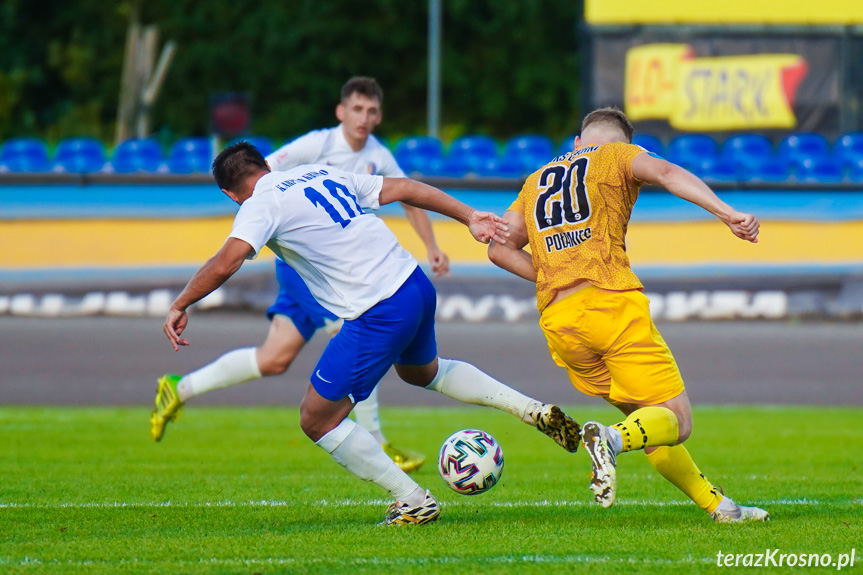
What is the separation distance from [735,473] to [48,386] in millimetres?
7099

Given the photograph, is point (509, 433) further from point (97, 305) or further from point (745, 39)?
point (745, 39)

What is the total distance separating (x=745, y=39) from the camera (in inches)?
672

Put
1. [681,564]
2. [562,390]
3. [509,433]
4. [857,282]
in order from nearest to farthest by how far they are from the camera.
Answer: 1. [681,564]
2. [509,433]
3. [562,390]
4. [857,282]

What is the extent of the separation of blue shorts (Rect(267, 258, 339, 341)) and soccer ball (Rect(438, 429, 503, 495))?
1931mm

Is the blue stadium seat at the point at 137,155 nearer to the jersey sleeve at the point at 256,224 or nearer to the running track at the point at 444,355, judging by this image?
the running track at the point at 444,355

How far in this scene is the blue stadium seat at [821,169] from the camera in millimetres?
16234

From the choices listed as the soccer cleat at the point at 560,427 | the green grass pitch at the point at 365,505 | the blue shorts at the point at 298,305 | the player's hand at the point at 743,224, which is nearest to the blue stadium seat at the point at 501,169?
the green grass pitch at the point at 365,505

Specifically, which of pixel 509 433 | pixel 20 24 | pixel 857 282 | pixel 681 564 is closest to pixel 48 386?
pixel 509 433

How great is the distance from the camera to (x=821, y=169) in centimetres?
1627

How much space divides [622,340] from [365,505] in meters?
1.76

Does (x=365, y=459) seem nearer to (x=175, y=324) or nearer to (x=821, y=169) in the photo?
(x=175, y=324)

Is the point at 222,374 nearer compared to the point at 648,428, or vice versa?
the point at 648,428

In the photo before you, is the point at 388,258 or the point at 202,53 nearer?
the point at 388,258

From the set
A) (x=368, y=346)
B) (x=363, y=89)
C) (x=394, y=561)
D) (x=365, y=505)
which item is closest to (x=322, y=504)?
(x=365, y=505)
